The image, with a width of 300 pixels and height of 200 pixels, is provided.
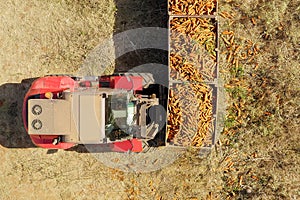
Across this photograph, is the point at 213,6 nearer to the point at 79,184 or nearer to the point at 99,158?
the point at 99,158

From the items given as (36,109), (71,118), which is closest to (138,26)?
(71,118)

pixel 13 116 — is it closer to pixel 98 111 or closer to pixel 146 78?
pixel 98 111

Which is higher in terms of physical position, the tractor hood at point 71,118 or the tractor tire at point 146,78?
the tractor tire at point 146,78

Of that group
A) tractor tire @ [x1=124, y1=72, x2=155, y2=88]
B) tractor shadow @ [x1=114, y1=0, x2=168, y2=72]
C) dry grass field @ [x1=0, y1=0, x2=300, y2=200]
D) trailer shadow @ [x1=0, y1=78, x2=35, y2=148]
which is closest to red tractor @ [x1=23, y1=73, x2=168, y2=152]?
tractor tire @ [x1=124, y1=72, x2=155, y2=88]

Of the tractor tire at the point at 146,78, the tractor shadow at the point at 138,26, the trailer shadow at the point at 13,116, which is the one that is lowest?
the trailer shadow at the point at 13,116

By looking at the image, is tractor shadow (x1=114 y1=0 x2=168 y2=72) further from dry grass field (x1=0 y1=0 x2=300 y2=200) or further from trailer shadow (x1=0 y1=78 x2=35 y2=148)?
trailer shadow (x1=0 y1=78 x2=35 y2=148)

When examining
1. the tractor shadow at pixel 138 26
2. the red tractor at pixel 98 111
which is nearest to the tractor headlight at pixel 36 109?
the red tractor at pixel 98 111

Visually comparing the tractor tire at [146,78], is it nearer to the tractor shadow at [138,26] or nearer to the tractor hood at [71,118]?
the tractor shadow at [138,26]

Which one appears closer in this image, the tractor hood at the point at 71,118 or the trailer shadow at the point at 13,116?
the tractor hood at the point at 71,118

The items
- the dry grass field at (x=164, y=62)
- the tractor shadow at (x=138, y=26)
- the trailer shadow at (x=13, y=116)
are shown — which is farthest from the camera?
the trailer shadow at (x=13, y=116)
